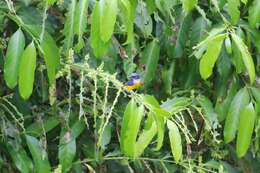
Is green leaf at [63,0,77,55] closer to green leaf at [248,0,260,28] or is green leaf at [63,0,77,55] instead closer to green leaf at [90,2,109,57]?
green leaf at [90,2,109,57]

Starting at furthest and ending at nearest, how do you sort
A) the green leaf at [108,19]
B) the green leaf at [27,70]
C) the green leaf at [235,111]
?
1. the green leaf at [235,111]
2. the green leaf at [27,70]
3. the green leaf at [108,19]

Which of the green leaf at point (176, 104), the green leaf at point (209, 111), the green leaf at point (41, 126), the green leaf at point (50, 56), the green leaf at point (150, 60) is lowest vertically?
the green leaf at point (209, 111)

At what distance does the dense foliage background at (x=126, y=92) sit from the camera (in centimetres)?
119

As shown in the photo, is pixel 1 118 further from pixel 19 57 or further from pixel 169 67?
pixel 169 67

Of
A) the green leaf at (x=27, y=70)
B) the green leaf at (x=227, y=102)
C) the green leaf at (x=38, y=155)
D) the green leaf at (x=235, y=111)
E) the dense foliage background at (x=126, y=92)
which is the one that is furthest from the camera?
the green leaf at (x=227, y=102)

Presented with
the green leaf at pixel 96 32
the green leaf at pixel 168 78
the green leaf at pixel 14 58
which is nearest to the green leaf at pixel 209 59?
the green leaf at pixel 96 32

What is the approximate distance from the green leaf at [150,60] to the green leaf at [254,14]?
26 cm

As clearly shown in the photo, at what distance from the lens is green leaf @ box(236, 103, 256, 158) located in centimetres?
133

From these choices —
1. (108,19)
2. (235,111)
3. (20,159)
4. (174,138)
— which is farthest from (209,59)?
(20,159)

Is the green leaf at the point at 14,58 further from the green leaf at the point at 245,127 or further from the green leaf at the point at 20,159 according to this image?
the green leaf at the point at 245,127

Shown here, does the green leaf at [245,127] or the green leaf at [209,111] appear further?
the green leaf at [209,111]

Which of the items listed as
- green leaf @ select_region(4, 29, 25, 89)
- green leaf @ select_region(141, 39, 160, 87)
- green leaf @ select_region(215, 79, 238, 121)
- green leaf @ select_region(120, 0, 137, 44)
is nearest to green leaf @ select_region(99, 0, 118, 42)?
green leaf @ select_region(120, 0, 137, 44)

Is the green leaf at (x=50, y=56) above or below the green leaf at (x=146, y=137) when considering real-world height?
above

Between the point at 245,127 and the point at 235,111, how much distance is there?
120 mm
